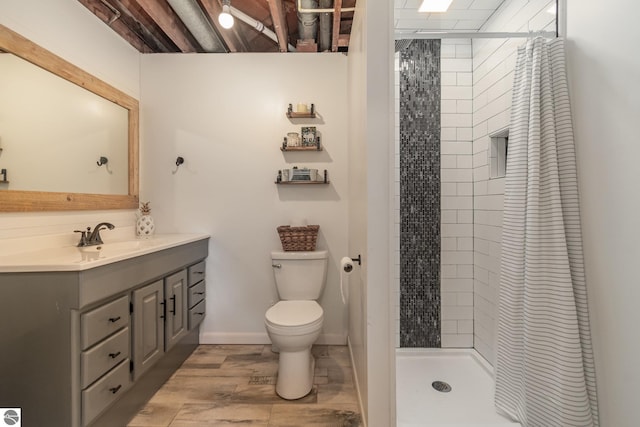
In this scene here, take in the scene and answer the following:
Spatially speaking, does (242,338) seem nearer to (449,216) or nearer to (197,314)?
(197,314)

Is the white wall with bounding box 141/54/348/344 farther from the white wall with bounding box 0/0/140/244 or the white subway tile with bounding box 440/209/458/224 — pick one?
the white subway tile with bounding box 440/209/458/224

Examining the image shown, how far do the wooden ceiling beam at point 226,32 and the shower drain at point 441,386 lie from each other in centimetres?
282

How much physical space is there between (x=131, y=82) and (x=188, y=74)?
436 mm

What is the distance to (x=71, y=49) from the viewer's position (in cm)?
174

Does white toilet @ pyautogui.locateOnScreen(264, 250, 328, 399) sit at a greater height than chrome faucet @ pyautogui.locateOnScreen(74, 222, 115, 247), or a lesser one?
lesser

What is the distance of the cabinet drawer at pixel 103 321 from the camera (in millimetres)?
1185

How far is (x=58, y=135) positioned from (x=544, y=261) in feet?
8.63

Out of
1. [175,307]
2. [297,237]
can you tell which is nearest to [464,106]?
[297,237]

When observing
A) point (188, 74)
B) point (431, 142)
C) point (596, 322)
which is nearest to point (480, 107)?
point (431, 142)

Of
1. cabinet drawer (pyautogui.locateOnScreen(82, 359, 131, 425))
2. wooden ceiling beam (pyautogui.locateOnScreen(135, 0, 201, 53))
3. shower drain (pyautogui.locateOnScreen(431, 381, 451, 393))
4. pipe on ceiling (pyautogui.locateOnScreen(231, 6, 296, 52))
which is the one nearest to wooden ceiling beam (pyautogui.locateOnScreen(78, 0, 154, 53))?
wooden ceiling beam (pyautogui.locateOnScreen(135, 0, 201, 53))

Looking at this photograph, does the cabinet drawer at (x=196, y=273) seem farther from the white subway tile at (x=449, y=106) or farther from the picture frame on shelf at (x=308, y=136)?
the white subway tile at (x=449, y=106)

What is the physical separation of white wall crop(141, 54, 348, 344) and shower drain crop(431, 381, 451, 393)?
0.78 metres

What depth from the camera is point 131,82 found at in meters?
2.24

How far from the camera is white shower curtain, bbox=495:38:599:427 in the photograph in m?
1.11
